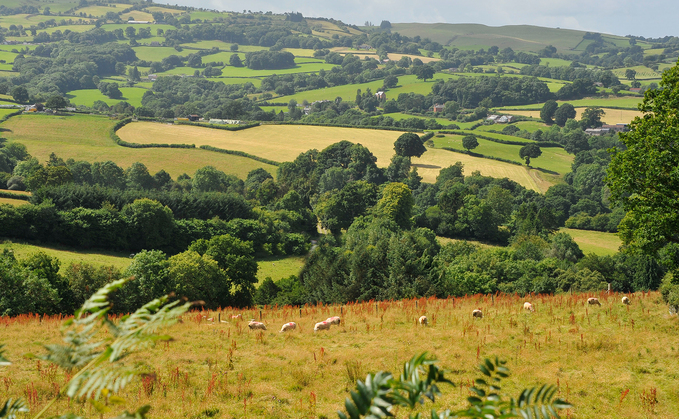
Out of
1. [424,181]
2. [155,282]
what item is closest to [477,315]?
[155,282]

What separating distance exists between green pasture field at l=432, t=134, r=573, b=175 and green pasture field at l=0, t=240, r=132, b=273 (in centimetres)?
11098

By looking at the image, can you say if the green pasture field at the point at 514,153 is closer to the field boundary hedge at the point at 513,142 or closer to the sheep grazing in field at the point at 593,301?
the field boundary hedge at the point at 513,142

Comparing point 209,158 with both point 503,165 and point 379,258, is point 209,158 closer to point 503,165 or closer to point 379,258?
point 503,165

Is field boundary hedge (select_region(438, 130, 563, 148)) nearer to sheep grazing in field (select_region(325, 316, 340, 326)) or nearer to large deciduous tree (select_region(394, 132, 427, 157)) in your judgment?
large deciduous tree (select_region(394, 132, 427, 157))

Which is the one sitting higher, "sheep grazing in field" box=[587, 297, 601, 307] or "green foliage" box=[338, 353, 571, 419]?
"green foliage" box=[338, 353, 571, 419]

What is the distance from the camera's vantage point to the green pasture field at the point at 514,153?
151125mm

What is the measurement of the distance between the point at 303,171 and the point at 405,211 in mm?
40459

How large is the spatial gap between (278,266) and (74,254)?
1186 inches

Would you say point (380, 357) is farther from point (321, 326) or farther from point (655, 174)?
point (655, 174)

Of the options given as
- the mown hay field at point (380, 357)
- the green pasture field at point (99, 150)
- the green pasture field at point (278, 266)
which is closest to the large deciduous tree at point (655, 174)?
the mown hay field at point (380, 357)

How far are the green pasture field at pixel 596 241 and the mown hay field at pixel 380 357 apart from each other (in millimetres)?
70670

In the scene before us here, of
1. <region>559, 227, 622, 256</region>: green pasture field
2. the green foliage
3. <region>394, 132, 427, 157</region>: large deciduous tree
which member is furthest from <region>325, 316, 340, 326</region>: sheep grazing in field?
<region>394, 132, 427, 157</region>: large deciduous tree

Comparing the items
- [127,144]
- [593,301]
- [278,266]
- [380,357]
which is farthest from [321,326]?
[127,144]

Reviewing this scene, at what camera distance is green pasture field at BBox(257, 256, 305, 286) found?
3008 inches
